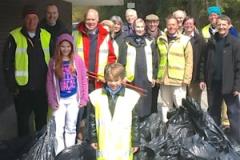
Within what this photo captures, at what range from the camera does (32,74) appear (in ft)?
20.5

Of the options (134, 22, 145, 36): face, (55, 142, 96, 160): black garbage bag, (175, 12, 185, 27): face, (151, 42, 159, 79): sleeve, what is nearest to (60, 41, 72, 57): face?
(55, 142, 96, 160): black garbage bag

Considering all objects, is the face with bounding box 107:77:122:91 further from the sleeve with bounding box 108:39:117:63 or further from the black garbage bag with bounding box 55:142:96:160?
the sleeve with bounding box 108:39:117:63

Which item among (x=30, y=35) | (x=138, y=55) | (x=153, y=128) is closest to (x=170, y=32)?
(x=138, y=55)

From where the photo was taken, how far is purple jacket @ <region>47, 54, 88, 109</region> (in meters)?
5.91

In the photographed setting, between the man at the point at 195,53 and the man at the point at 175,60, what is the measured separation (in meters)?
0.14

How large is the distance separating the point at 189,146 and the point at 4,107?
3.40m

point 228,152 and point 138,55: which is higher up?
point 138,55

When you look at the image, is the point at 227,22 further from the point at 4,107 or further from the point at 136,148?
the point at 4,107

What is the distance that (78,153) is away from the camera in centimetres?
572

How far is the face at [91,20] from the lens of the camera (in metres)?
6.35

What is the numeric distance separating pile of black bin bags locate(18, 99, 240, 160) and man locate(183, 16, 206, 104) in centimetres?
115

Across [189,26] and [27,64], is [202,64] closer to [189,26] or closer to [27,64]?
[189,26]

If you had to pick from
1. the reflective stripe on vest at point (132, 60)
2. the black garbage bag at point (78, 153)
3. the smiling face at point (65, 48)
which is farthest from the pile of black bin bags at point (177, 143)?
the reflective stripe on vest at point (132, 60)

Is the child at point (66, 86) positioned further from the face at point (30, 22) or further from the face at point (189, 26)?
the face at point (189, 26)
